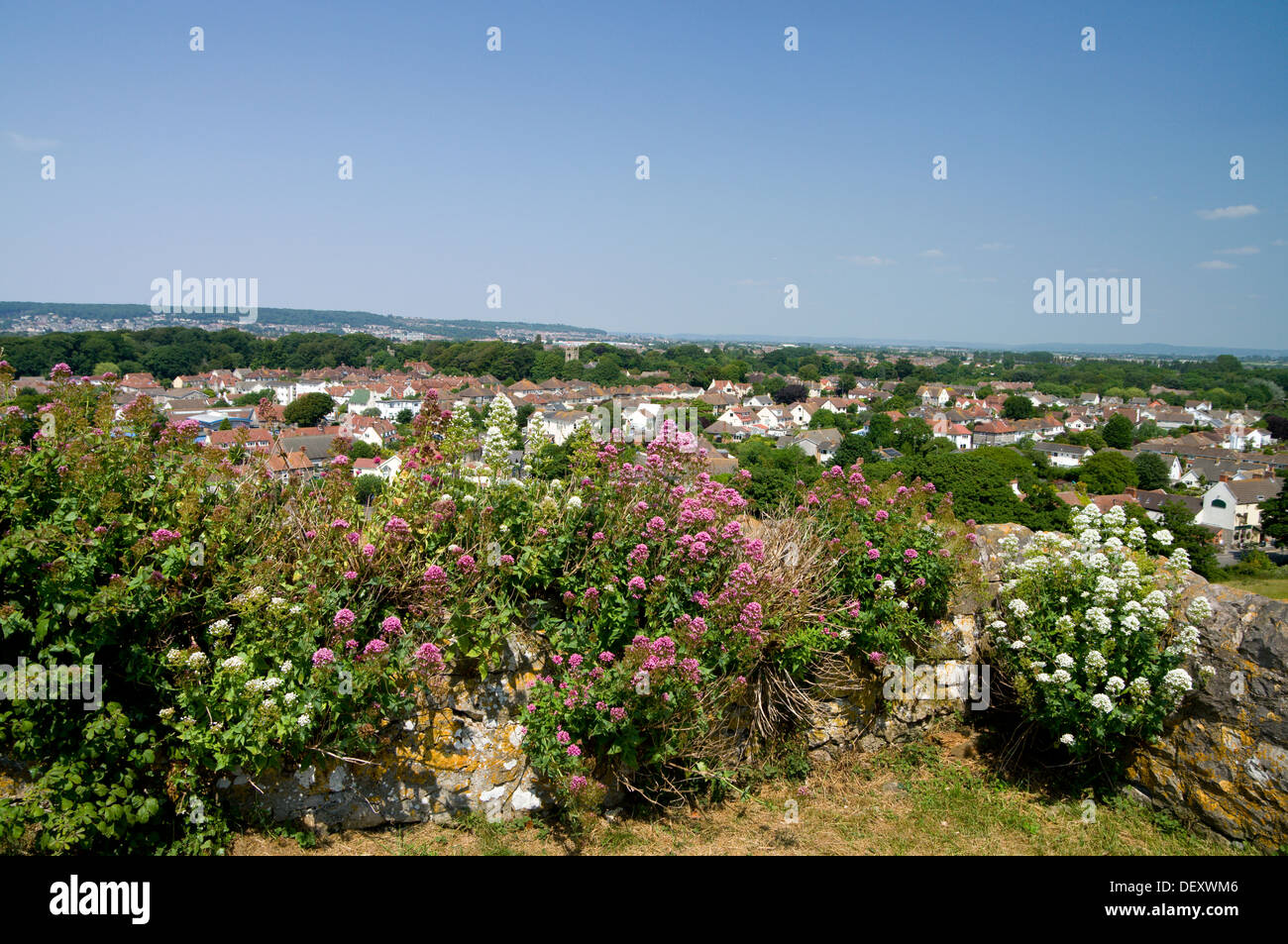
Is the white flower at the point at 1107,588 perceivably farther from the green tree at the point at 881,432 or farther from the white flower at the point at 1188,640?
the green tree at the point at 881,432

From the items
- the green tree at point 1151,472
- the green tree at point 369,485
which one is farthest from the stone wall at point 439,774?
the green tree at point 1151,472

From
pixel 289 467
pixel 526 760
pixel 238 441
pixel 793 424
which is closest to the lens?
pixel 526 760

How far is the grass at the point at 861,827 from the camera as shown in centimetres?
366

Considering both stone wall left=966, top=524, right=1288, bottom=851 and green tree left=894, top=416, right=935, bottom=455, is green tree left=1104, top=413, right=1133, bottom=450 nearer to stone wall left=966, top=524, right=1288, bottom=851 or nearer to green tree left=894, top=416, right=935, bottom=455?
green tree left=894, top=416, right=935, bottom=455

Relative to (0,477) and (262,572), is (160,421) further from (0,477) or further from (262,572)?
(262,572)

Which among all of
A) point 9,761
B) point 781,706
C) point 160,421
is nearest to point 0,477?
point 160,421

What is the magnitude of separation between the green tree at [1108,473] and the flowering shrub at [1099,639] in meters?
56.8

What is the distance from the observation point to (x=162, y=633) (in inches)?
137

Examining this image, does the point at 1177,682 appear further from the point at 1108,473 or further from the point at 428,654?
the point at 1108,473

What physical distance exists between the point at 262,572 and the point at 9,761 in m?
1.33

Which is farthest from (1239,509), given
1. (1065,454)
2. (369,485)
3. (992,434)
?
(369,485)

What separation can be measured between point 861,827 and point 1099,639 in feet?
6.00

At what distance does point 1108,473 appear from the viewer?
184 feet
